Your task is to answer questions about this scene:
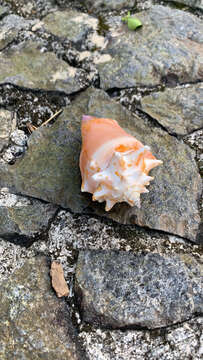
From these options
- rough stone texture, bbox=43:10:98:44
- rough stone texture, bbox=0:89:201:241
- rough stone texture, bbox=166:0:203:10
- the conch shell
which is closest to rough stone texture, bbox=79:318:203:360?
rough stone texture, bbox=0:89:201:241

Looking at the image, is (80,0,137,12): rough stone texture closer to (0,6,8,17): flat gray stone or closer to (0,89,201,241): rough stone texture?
(0,6,8,17): flat gray stone

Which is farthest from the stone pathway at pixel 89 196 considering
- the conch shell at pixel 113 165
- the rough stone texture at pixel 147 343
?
the conch shell at pixel 113 165

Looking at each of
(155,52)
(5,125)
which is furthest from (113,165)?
(155,52)

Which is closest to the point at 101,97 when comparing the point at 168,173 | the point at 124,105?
the point at 124,105

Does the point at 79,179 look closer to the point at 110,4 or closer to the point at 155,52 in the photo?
the point at 155,52

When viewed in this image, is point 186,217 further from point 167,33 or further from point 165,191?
point 167,33

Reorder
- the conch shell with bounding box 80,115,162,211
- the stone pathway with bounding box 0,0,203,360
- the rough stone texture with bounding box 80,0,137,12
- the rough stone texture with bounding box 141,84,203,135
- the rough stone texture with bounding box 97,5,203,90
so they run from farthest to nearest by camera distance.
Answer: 1. the rough stone texture with bounding box 80,0,137,12
2. the rough stone texture with bounding box 97,5,203,90
3. the rough stone texture with bounding box 141,84,203,135
4. the stone pathway with bounding box 0,0,203,360
5. the conch shell with bounding box 80,115,162,211
